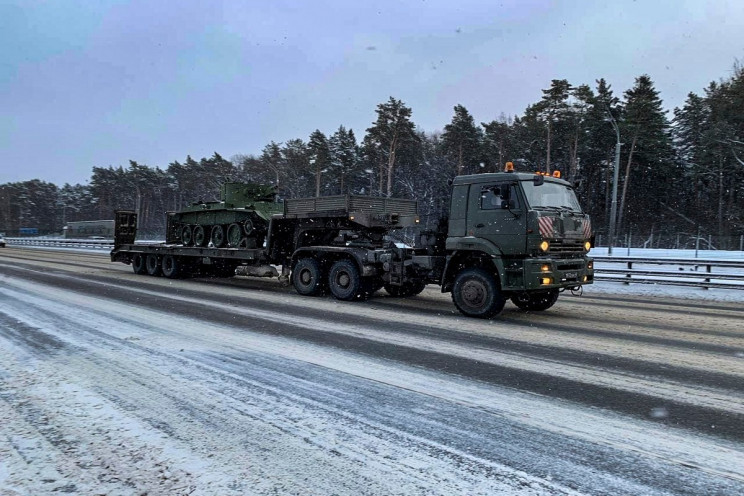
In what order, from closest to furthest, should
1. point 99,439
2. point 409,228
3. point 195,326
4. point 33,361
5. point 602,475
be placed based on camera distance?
point 602,475, point 99,439, point 33,361, point 195,326, point 409,228

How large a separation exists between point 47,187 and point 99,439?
13002 cm

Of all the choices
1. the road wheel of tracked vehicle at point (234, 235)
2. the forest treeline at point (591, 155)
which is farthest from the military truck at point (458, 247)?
the forest treeline at point (591, 155)

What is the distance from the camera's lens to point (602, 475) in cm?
288

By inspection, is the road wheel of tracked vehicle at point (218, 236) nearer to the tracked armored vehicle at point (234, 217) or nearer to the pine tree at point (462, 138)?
the tracked armored vehicle at point (234, 217)

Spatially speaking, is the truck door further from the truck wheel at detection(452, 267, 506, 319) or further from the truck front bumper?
the truck wheel at detection(452, 267, 506, 319)

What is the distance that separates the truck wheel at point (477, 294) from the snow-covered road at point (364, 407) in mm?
586

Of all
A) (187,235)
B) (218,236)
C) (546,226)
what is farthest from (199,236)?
(546,226)

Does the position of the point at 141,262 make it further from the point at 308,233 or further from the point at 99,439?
the point at 99,439

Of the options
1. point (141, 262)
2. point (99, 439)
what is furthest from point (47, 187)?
point (99, 439)

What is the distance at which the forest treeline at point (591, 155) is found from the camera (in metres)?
41.5

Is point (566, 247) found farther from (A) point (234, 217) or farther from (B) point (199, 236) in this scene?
(B) point (199, 236)

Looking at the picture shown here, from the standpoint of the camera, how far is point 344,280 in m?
11.4

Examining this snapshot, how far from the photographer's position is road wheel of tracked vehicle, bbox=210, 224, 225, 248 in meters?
15.2

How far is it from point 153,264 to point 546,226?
14.0 meters
